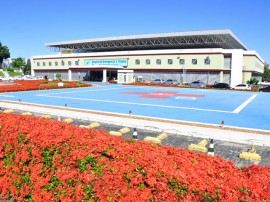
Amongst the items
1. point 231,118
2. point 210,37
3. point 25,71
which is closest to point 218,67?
point 210,37

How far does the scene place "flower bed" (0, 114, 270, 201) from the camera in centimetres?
395

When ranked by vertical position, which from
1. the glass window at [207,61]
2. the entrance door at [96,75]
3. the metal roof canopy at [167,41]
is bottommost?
the entrance door at [96,75]

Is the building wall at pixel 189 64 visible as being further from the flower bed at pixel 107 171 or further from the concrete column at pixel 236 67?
the flower bed at pixel 107 171

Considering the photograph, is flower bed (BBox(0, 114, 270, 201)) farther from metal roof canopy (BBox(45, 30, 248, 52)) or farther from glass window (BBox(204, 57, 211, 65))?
metal roof canopy (BBox(45, 30, 248, 52))

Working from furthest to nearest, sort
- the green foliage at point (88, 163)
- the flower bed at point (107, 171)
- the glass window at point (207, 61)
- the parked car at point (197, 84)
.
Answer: the glass window at point (207, 61)
the parked car at point (197, 84)
the green foliage at point (88, 163)
the flower bed at point (107, 171)

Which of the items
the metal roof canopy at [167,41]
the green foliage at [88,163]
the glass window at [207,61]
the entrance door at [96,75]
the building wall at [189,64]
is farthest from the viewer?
the entrance door at [96,75]

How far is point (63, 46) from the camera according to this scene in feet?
278

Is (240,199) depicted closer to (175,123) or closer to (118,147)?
(118,147)

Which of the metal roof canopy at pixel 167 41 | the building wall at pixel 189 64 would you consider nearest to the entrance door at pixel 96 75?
the building wall at pixel 189 64

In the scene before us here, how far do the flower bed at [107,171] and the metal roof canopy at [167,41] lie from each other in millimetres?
55333

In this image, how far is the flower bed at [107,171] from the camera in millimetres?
3953

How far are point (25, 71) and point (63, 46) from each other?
34.3 m

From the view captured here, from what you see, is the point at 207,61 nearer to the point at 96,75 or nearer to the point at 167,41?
the point at 167,41

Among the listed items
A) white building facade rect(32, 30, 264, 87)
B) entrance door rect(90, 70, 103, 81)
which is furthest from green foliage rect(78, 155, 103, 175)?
entrance door rect(90, 70, 103, 81)
